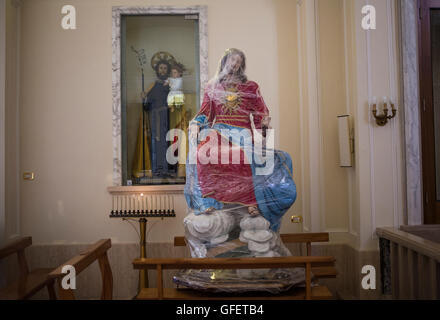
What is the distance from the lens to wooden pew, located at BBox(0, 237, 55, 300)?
10.2ft

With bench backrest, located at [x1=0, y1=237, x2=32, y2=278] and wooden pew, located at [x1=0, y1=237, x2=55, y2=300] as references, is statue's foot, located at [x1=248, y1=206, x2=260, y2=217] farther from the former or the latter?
bench backrest, located at [x1=0, y1=237, x2=32, y2=278]

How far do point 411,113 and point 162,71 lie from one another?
112 inches

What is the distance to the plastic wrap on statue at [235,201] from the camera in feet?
8.66

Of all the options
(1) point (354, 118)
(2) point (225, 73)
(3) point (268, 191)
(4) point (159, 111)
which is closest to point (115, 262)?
(4) point (159, 111)

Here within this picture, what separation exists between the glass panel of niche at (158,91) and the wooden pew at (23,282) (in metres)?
1.40

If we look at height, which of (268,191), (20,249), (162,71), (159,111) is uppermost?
(162,71)

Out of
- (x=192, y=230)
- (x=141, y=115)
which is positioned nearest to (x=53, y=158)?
(x=141, y=115)

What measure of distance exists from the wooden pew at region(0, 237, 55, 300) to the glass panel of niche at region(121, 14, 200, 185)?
4.58 feet

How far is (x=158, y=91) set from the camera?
4.62m

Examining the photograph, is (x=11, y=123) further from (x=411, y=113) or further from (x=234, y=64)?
(x=411, y=113)

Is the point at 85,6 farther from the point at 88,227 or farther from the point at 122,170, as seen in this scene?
the point at 88,227

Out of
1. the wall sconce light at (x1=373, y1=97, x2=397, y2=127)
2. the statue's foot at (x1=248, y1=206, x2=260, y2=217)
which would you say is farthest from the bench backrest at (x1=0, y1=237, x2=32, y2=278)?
the wall sconce light at (x1=373, y1=97, x2=397, y2=127)

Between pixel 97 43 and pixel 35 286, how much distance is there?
9.31 ft

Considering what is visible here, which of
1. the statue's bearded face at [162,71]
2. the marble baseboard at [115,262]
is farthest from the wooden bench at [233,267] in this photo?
the statue's bearded face at [162,71]
